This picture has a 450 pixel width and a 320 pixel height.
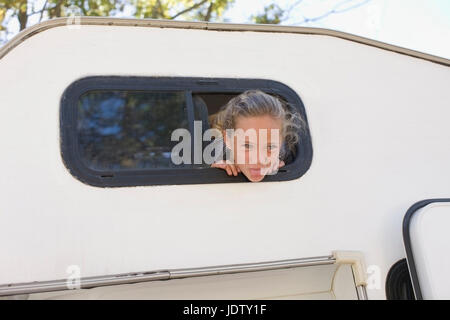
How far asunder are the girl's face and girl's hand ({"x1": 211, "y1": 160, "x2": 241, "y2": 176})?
0.02m

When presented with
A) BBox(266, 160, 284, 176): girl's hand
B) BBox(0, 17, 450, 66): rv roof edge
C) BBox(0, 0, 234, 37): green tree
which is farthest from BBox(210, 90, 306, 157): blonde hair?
BBox(0, 0, 234, 37): green tree

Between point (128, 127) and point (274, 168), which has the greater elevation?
point (128, 127)

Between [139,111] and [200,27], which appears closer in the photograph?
[200,27]

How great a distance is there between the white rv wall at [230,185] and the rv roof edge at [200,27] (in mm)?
24

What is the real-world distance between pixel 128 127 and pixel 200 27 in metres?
0.77

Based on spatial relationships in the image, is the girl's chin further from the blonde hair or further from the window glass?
the window glass

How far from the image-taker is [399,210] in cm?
243

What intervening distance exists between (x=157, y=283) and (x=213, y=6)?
5.67m

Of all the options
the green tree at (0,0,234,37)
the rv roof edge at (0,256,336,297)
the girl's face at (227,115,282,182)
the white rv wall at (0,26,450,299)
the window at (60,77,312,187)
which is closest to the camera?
the rv roof edge at (0,256,336,297)

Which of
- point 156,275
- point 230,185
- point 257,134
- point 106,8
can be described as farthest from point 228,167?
point 106,8

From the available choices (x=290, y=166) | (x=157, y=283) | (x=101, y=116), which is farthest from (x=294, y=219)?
(x=101, y=116)

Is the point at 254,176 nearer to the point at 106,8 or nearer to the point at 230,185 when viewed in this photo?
the point at 230,185

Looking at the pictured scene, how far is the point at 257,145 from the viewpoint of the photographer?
2.34 m

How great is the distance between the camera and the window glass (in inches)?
90.9
